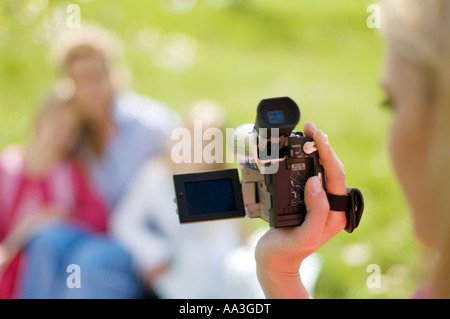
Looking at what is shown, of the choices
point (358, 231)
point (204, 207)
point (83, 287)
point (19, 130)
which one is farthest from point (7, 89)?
point (204, 207)

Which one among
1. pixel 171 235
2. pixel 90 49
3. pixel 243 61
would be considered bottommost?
pixel 171 235

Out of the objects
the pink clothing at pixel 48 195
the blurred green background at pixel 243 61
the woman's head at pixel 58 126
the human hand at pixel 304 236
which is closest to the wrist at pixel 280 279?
the human hand at pixel 304 236

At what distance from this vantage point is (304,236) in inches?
32.6

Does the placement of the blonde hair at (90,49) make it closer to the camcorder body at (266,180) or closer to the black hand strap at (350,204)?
the camcorder body at (266,180)

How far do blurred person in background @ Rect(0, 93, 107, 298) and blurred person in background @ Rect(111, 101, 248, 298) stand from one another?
0.17 m

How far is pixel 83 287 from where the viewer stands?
2371mm

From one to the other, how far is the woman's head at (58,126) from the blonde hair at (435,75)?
7.45 ft

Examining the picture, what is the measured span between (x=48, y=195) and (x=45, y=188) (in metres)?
0.04

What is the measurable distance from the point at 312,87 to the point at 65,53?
181 cm

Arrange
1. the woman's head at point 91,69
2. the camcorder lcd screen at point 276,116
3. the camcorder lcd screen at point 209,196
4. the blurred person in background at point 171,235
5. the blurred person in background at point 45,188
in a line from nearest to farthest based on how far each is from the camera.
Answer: the camcorder lcd screen at point 276,116 < the camcorder lcd screen at point 209,196 < the blurred person in background at point 171,235 < the blurred person in background at point 45,188 < the woman's head at point 91,69

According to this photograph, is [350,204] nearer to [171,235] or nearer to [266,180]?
[266,180]

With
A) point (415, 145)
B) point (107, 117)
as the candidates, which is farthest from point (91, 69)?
point (415, 145)

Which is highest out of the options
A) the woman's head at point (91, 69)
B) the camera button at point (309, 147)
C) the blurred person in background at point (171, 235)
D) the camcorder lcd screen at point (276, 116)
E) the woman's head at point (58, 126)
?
the woman's head at point (91, 69)

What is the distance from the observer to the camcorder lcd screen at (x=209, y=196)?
930mm
